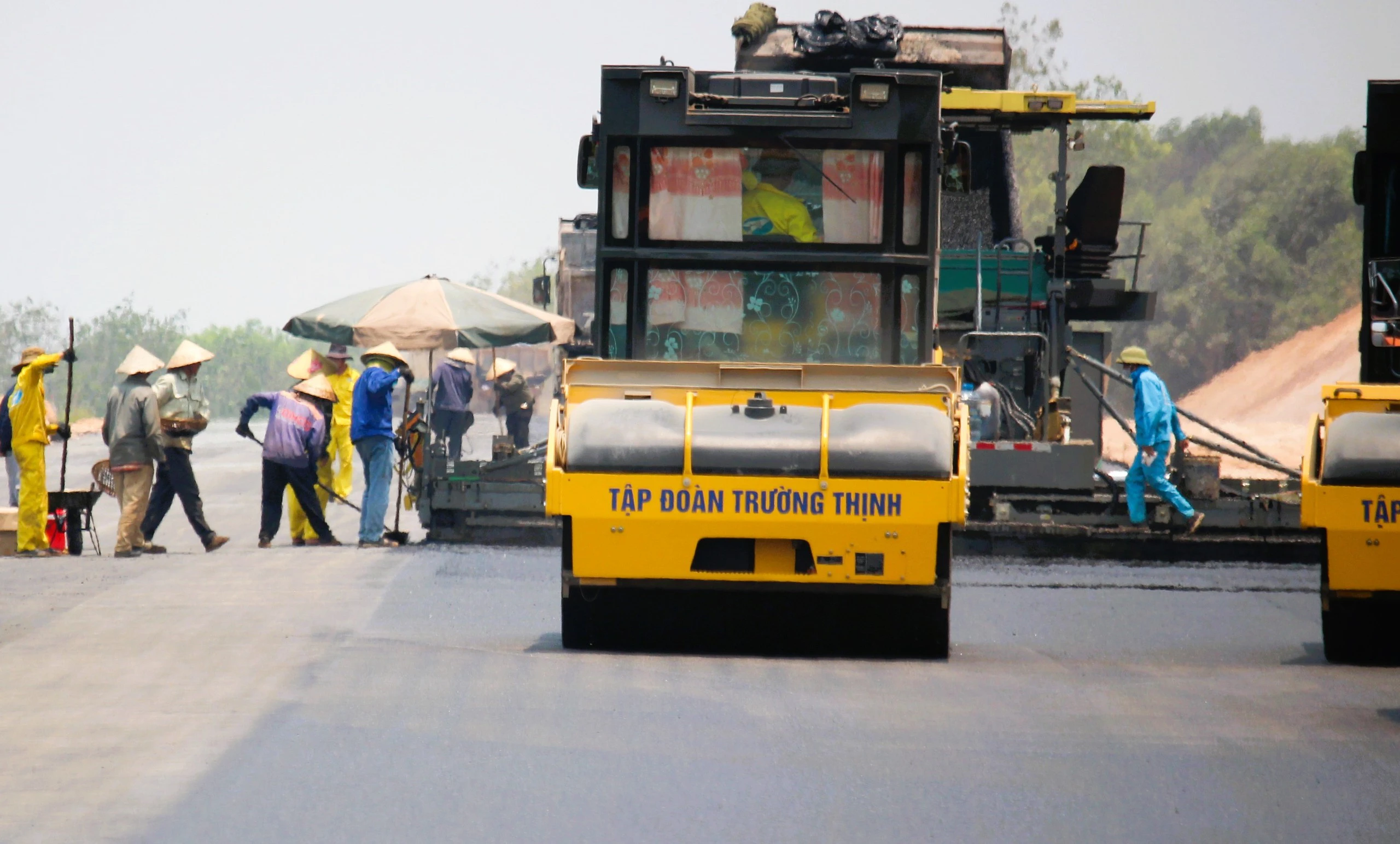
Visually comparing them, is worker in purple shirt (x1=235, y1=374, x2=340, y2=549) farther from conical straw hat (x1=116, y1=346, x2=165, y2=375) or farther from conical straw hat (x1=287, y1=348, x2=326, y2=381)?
conical straw hat (x1=287, y1=348, x2=326, y2=381)

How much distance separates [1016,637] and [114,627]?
456 cm

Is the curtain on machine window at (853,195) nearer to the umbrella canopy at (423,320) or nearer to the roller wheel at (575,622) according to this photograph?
the roller wheel at (575,622)

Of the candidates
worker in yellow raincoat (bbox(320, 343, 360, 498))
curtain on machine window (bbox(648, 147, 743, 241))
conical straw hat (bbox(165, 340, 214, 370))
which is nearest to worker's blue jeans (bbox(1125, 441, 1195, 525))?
curtain on machine window (bbox(648, 147, 743, 241))

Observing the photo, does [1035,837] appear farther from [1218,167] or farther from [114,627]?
[1218,167]

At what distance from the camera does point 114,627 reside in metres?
9.13

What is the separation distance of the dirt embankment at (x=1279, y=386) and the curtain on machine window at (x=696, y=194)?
1734 inches

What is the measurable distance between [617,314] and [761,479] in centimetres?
198

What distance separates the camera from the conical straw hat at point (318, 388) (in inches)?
577

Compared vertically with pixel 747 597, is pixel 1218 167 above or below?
above

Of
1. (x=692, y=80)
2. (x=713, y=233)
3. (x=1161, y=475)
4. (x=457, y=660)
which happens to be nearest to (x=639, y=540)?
(x=457, y=660)

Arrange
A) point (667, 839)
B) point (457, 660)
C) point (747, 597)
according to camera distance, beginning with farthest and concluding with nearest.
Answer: point (747, 597)
point (457, 660)
point (667, 839)

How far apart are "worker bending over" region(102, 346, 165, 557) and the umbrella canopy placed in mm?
2361

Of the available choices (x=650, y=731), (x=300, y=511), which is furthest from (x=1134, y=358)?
(x=650, y=731)

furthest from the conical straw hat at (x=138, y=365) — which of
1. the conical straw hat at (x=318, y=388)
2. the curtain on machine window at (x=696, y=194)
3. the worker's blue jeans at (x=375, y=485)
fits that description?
the curtain on machine window at (x=696, y=194)
